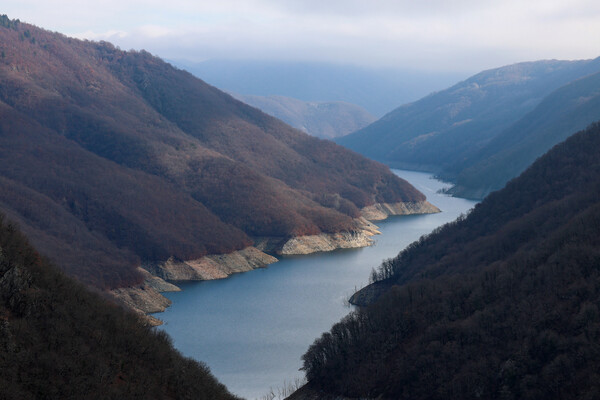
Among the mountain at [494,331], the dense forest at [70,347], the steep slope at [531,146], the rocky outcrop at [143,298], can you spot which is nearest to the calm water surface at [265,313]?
the rocky outcrop at [143,298]

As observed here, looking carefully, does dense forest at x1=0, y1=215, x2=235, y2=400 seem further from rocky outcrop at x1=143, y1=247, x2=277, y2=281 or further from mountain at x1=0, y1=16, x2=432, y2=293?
rocky outcrop at x1=143, y1=247, x2=277, y2=281

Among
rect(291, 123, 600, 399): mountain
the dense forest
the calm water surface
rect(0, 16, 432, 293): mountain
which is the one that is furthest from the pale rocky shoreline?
the dense forest

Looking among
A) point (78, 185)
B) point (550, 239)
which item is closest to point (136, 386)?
point (550, 239)

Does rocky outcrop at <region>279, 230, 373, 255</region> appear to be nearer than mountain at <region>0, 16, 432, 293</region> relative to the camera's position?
No

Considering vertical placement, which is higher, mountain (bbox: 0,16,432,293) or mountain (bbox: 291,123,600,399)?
mountain (bbox: 0,16,432,293)

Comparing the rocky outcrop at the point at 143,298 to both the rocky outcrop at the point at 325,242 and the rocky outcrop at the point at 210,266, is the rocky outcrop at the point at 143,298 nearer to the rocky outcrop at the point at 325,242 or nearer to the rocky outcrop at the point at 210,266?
the rocky outcrop at the point at 210,266

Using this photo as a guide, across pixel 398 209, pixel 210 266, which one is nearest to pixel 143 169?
pixel 210 266
